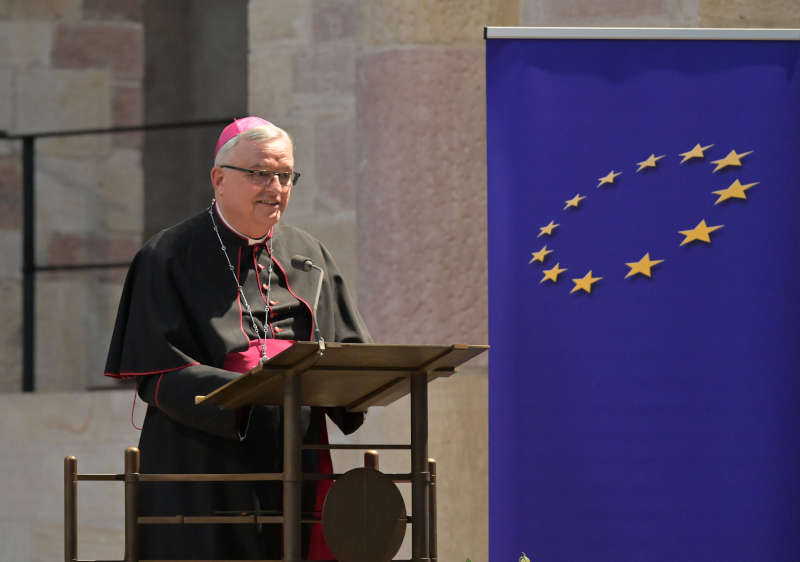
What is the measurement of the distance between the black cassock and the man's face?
0.10 metres

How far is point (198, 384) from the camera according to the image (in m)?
3.19

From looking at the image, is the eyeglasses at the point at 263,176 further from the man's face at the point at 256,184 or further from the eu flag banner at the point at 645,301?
the eu flag banner at the point at 645,301

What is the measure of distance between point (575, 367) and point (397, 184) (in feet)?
4.10

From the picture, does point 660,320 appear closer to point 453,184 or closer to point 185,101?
point 453,184

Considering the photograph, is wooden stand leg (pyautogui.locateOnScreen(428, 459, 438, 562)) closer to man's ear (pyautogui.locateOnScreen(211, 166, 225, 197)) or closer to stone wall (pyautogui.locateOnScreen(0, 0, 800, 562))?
man's ear (pyautogui.locateOnScreen(211, 166, 225, 197))

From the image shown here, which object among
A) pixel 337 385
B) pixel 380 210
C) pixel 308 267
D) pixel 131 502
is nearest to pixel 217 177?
pixel 308 267

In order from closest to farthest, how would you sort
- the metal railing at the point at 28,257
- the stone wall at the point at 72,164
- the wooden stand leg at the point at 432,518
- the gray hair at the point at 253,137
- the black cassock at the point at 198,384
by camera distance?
the wooden stand leg at the point at 432,518, the black cassock at the point at 198,384, the gray hair at the point at 253,137, the metal railing at the point at 28,257, the stone wall at the point at 72,164

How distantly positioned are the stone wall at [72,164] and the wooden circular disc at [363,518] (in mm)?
3827

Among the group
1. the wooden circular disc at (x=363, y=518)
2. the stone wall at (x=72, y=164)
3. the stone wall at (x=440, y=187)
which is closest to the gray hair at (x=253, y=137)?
the wooden circular disc at (x=363, y=518)

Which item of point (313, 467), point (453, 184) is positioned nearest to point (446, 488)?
point (453, 184)

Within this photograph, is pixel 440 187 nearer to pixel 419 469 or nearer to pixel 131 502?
pixel 419 469

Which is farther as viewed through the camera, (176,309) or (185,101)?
(185,101)

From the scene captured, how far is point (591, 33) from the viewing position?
4191 mm

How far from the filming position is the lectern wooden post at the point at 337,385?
2.84 metres
